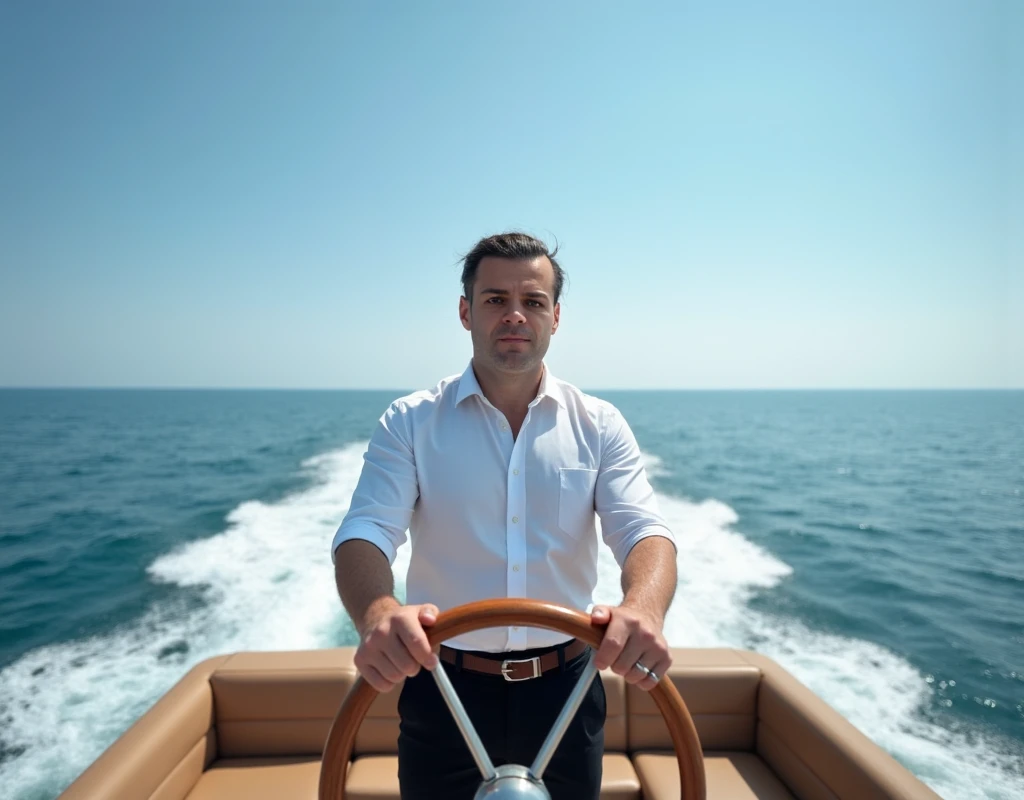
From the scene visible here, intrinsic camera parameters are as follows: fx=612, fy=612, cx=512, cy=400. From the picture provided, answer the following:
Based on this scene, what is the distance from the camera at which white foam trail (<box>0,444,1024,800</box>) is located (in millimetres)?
4383

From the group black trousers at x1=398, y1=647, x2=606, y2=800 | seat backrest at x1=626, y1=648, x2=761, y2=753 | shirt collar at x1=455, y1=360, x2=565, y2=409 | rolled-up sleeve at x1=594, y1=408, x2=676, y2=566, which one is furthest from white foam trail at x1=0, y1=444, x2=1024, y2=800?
shirt collar at x1=455, y1=360, x2=565, y2=409

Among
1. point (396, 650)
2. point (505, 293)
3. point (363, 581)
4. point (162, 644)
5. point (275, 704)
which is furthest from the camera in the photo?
point (162, 644)

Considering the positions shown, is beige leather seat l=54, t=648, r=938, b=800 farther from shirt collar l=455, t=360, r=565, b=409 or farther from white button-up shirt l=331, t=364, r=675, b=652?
shirt collar l=455, t=360, r=565, b=409

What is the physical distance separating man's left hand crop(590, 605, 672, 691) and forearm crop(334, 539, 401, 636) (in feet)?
1.12

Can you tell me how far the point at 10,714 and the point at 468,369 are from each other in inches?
224

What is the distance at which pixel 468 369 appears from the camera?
1.57m

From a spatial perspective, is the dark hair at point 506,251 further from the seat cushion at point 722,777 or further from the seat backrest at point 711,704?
the seat cushion at point 722,777

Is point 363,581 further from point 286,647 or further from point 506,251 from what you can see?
point 286,647

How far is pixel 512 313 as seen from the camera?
1443mm

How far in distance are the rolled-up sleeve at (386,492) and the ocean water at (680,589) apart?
4.17 meters

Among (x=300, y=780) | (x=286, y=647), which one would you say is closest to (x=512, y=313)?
(x=300, y=780)

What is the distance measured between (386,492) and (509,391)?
41 centimetres

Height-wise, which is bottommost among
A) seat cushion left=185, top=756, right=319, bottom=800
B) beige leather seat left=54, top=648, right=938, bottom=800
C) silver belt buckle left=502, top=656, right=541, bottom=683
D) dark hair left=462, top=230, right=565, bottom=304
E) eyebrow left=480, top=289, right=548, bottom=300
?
seat cushion left=185, top=756, right=319, bottom=800

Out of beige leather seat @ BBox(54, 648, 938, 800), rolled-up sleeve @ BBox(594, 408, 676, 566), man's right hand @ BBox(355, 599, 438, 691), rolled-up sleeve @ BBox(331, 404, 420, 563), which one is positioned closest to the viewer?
man's right hand @ BBox(355, 599, 438, 691)
